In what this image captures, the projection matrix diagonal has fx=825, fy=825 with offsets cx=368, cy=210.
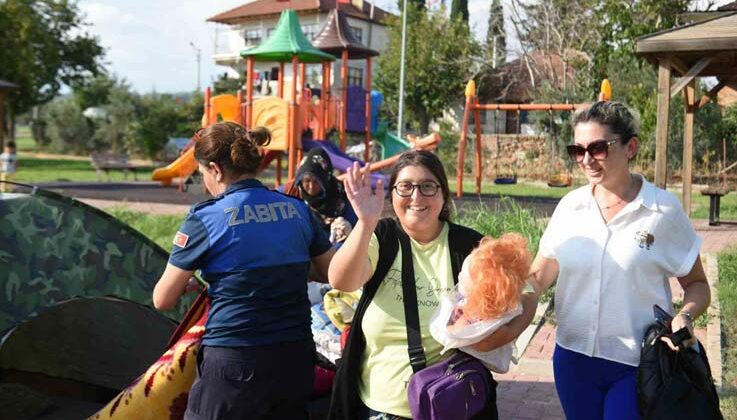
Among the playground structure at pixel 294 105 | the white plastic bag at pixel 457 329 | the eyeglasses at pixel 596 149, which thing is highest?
the playground structure at pixel 294 105

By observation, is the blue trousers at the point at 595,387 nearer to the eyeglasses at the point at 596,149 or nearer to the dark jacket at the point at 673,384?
the dark jacket at the point at 673,384

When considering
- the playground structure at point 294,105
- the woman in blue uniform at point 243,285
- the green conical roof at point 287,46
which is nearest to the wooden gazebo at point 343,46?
the playground structure at point 294,105

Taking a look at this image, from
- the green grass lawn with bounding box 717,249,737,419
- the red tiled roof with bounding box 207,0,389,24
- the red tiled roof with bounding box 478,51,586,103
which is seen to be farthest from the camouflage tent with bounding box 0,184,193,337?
the red tiled roof with bounding box 207,0,389,24

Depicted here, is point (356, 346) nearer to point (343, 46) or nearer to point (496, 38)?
point (343, 46)

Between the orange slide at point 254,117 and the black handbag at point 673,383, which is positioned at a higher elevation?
the orange slide at point 254,117

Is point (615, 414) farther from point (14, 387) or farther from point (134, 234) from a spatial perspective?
point (14, 387)

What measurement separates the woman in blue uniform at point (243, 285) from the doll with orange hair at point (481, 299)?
22.9 inches

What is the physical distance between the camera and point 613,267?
275 centimetres

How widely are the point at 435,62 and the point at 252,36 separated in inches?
862

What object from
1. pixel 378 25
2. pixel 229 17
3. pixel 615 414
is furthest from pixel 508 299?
pixel 229 17

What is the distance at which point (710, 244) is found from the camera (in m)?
11.7

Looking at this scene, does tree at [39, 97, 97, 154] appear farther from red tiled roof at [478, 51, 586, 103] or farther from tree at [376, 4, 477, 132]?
red tiled roof at [478, 51, 586, 103]

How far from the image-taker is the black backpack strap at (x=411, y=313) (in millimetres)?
2734

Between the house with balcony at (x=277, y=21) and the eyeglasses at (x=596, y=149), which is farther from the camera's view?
the house with balcony at (x=277, y=21)
